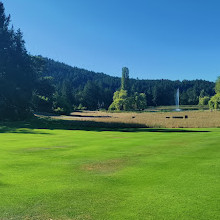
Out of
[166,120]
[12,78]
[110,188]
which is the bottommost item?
[110,188]

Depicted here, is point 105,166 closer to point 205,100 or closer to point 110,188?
point 110,188

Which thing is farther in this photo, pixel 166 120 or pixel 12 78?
pixel 12 78

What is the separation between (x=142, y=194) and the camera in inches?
244

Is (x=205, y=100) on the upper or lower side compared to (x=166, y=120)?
upper

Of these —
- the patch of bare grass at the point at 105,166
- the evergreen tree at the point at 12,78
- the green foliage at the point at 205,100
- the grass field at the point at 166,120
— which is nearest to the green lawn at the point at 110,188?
the patch of bare grass at the point at 105,166

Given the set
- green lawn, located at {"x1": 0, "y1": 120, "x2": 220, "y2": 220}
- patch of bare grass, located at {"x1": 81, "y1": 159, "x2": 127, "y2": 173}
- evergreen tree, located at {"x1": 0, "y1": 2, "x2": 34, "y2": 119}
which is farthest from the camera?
evergreen tree, located at {"x1": 0, "y1": 2, "x2": 34, "y2": 119}

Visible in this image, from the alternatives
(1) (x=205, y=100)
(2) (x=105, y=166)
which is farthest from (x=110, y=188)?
(1) (x=205, y=100)

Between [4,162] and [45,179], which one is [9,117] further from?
[45,179]

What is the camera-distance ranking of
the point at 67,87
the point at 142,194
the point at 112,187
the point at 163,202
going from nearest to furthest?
1. the point at 163,202
2. the point at 142,194
3. the point at 112,187
4. the point at 67,87

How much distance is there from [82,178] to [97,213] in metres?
2.64

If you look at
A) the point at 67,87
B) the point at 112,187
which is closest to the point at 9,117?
the point at 112,187

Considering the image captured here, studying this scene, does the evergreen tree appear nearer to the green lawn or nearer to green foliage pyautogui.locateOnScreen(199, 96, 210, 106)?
the green lawn

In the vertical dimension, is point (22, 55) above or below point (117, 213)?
above

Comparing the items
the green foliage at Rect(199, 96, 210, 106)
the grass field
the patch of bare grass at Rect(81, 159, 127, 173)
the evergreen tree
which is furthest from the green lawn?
the green foliage at Rect(199, 96, 210, 106)
